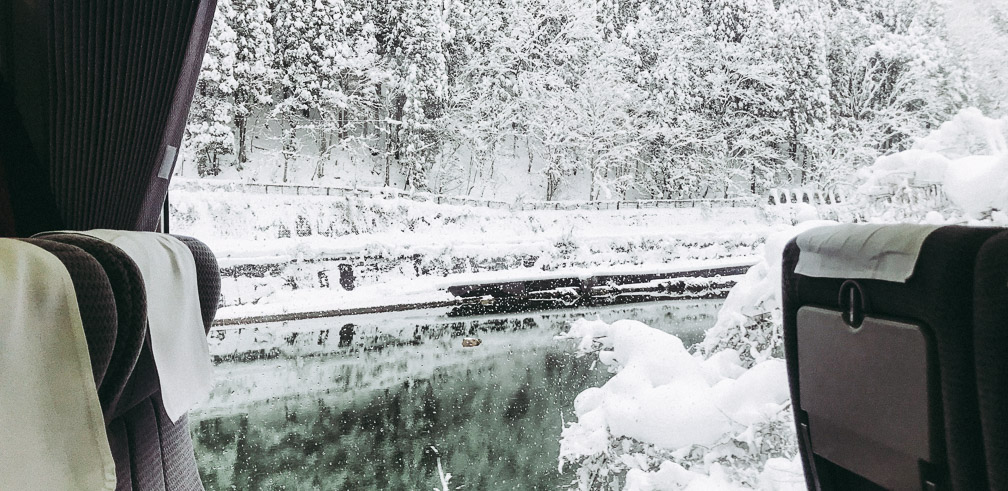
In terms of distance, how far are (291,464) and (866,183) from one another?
10.5 feet

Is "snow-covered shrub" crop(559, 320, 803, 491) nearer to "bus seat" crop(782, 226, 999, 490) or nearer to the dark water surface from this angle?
the dark water surface

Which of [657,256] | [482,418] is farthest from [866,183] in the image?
[482,418]

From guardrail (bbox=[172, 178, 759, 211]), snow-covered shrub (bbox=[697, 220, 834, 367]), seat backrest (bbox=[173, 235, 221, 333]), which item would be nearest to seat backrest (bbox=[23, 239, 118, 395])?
seat backrest (bbox=[173, 235, 221, 333])

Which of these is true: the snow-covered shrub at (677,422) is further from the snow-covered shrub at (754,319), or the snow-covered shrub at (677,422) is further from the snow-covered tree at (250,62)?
the snow-covered tree at (250,62)

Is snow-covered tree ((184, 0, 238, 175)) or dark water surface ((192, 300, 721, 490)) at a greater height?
snow-covered tree ((184, 0, 238, 175))

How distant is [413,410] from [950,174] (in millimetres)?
3226

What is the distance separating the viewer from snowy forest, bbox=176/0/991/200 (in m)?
4.12

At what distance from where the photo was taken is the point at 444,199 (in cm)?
534

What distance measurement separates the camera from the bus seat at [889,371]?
0.40 meters

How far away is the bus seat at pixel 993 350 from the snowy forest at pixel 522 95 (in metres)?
3.55

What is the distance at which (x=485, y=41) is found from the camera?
508 centimetres

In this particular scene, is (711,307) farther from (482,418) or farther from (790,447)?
(790,447)

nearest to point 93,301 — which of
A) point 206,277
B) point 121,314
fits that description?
point 121,314

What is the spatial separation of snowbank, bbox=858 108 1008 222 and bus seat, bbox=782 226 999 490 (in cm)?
128
